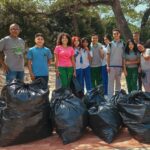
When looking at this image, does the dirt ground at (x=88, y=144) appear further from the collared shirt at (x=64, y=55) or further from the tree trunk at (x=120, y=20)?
the tree trunk at (x=120, y=20)

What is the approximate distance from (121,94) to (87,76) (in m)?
2.68

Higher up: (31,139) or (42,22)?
(42,22)

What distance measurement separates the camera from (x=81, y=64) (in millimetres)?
8695

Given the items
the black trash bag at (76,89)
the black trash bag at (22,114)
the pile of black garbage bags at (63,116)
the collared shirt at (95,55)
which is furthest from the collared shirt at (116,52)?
the black trash bag at (22,114)

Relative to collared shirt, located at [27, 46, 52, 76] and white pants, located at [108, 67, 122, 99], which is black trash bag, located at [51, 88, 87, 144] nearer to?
collared shirt, located at [27, 46, 52, 76]

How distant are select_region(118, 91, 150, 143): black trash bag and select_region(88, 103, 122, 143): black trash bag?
0.11 metres

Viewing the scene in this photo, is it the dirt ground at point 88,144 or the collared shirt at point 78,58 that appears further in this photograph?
the collared shirt at point 78,58

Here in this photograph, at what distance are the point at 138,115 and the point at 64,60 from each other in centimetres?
247

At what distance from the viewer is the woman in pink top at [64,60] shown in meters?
7.57

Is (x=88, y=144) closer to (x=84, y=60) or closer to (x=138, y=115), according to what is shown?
(x=138, y=115)

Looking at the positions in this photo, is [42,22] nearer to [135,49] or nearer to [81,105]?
[135,49]

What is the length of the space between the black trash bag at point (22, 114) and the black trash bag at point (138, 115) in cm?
110

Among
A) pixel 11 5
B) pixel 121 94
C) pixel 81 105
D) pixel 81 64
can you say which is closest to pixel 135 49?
pixel 81 64

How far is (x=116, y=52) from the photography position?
8289 millimetres
